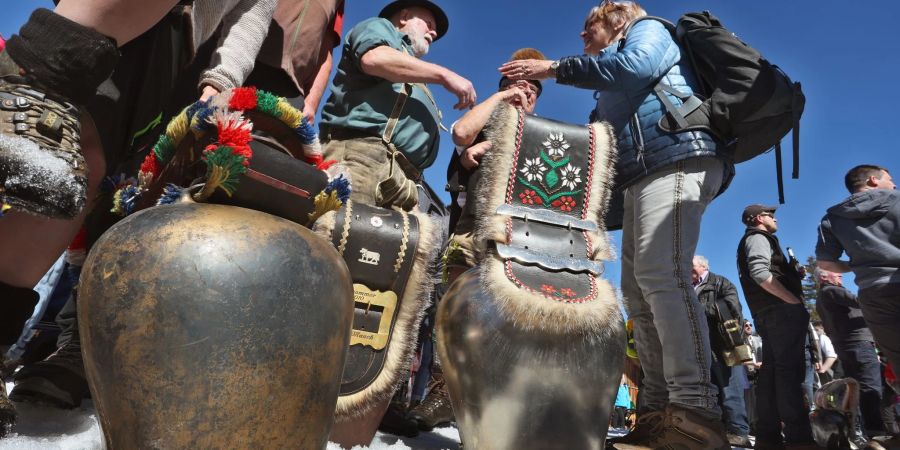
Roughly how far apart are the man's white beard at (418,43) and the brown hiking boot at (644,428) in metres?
1.64

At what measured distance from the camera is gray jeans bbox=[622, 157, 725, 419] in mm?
1804

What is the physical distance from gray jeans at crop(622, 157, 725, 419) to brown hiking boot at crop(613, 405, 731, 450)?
0.04m

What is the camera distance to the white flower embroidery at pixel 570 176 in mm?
1423

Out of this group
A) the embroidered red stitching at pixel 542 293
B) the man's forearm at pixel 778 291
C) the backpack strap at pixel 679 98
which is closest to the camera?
the embroidered red stitching at pixel 542 293

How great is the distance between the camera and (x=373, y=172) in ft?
6.47

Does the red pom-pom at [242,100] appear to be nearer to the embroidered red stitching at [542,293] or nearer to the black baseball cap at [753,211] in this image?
the embroidered red stitching at [542,293]

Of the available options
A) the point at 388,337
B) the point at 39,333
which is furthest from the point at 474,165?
the point at 39,333

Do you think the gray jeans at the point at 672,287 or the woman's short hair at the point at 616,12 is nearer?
the gray jeans at the point at 672,287

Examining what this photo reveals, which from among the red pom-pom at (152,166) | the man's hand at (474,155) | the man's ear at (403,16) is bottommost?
the red pom-pom at (152,166)

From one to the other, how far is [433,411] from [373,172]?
1.20m

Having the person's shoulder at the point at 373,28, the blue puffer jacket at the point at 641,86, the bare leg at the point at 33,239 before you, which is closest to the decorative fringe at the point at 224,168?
the bare leg at the point at 33,239

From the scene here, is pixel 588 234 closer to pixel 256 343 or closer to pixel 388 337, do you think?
pixel 388 337

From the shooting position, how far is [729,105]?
2.06 meters

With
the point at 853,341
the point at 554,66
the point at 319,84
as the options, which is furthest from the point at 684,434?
the point at 853,341
